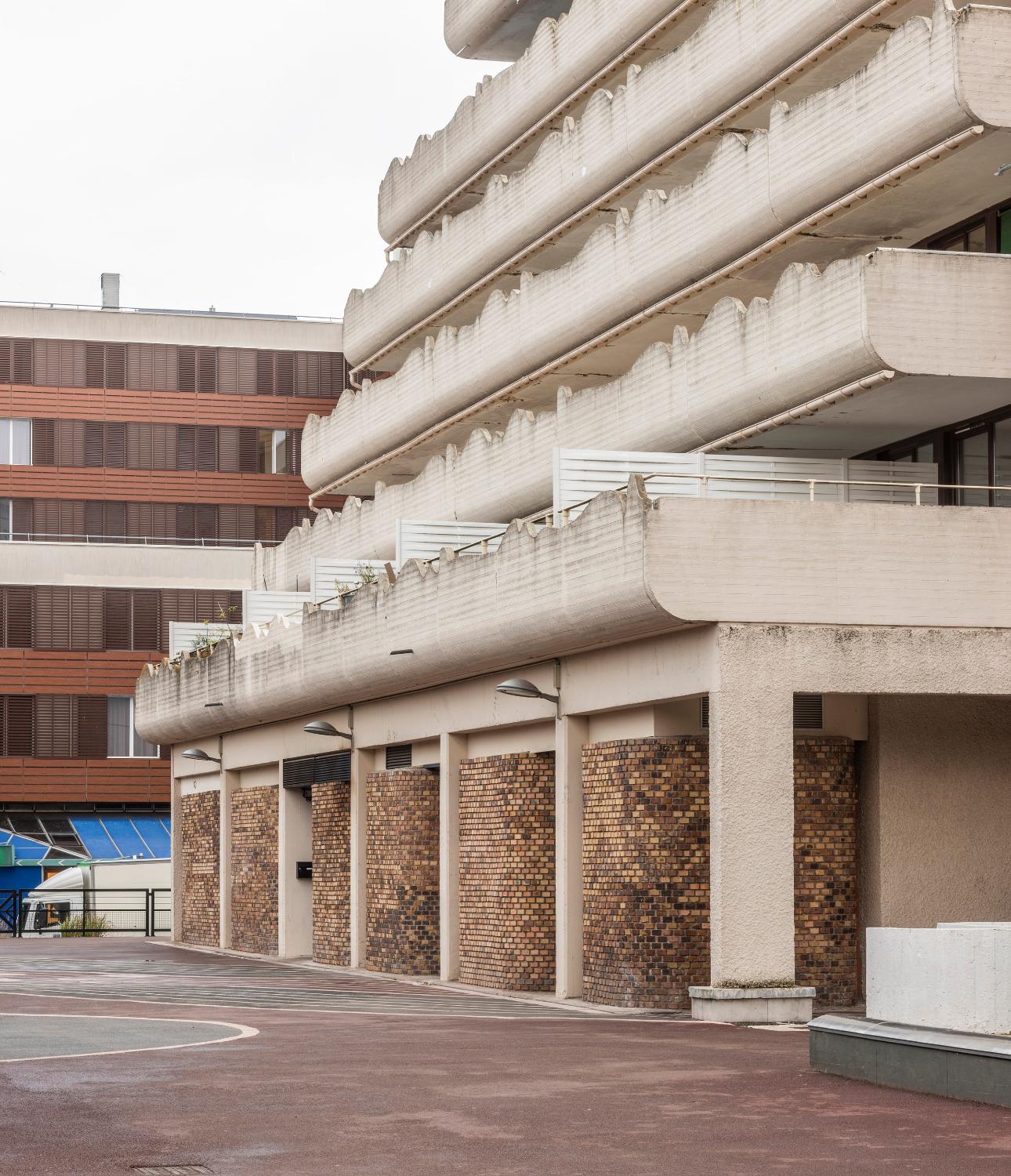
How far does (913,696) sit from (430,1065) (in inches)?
378

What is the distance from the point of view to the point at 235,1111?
1402cm

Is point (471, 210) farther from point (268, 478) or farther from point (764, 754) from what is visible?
point (268, 478)

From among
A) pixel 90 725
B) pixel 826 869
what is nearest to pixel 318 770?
pixel 826 869

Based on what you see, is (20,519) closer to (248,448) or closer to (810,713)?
(248,448)

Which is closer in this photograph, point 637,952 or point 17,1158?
point 17,1158

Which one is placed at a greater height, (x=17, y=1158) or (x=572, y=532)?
(x=572, y=532)

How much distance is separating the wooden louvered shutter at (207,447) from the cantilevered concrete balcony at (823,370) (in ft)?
106

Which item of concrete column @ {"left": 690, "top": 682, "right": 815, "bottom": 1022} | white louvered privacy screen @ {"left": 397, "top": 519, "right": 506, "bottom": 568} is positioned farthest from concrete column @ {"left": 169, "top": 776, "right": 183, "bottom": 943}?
concrete column @ {"left": 690, "top": 682, "right": 815, "bottom": 1022}

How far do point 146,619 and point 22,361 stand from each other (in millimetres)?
8950

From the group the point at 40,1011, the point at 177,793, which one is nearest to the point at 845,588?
the point at 40,1011

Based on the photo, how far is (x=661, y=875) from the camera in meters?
24.2

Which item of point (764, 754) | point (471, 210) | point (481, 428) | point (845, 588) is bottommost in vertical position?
point (764, 754)

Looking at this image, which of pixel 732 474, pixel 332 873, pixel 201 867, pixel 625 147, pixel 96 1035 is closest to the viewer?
pixel 96 1035

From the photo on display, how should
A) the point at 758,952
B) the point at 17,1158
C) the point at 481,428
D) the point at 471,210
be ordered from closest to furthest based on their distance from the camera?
the point at 17,1158 < the point at 758,952 < the point at 481,428 < the point at 471,210
